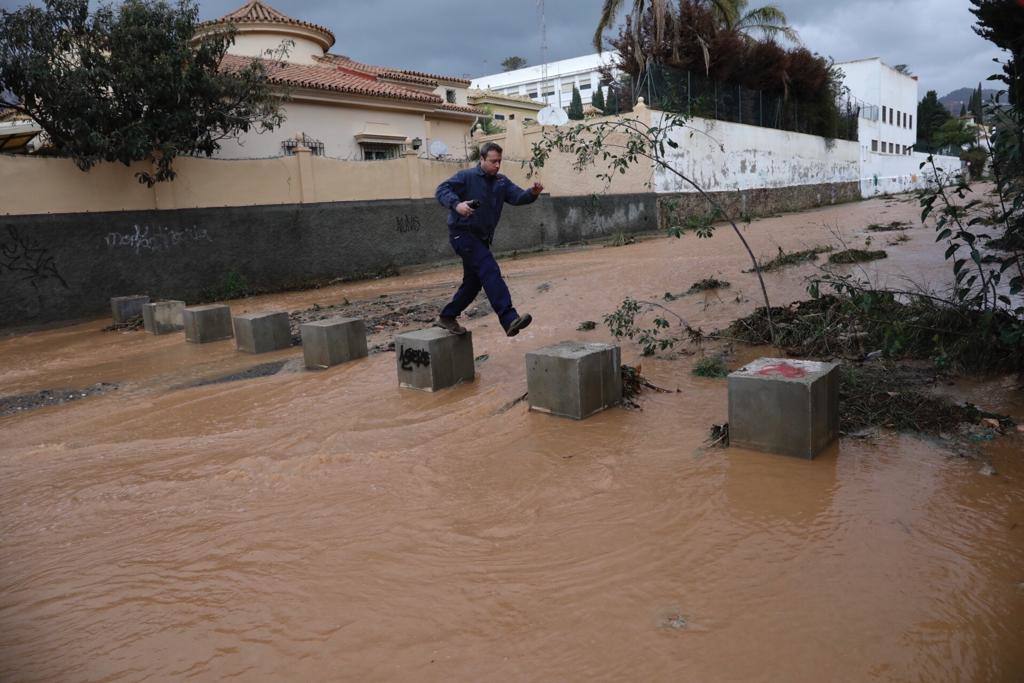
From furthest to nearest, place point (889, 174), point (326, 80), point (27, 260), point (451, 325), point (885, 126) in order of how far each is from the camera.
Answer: point (885, 126) < point (889, 174) < point (326, 80) < point (27, 260) < point (451, 325)

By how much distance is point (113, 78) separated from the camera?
1224 centimetres

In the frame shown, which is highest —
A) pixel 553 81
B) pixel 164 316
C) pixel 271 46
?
pixel 553 81

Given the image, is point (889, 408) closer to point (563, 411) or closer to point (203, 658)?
point (563, 411)

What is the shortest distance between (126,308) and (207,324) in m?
3.45

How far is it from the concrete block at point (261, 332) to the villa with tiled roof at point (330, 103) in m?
10.3

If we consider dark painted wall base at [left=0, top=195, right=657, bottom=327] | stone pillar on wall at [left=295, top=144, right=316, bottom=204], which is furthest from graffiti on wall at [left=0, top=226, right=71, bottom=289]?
stone pillar on wall at [left=295, top=144, right=316, bottom=204]

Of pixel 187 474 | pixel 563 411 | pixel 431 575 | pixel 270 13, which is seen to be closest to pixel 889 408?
pixel 563 411

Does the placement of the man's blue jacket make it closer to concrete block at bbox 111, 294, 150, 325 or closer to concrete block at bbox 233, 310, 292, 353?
concrete block at bbox 233, 310, 292, 353

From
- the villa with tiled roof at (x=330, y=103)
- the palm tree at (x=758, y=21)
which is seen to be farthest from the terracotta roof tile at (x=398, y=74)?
the palm tree at (x=758, y=21)

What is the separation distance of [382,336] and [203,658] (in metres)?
6.34

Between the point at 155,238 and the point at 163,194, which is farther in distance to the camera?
the point at 163,194

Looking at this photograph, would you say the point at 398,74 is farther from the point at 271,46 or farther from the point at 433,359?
the point at 433,359

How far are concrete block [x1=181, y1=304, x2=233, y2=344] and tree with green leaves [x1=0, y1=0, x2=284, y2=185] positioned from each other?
4895 mm

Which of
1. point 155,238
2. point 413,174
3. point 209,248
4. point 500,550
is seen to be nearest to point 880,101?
point 413,174
